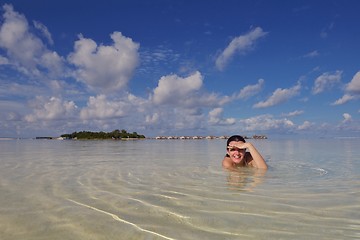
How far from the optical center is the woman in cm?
747

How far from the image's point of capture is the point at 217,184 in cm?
504

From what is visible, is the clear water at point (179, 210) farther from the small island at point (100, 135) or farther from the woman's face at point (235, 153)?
the small island at point (100, 135)

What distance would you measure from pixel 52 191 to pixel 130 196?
1.38m

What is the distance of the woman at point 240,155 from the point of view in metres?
7.47

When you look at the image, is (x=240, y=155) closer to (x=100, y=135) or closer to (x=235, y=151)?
(x=235, y=151)

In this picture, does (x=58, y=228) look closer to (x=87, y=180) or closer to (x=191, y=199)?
(x=191, y=199)

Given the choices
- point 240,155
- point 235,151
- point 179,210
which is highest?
point 235,151

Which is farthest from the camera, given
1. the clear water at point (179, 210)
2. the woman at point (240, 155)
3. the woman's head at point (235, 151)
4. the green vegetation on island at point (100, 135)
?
the green vegetation on island at point (100, 135)

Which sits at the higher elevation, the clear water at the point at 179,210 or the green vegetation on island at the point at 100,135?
the green vegetation on island at the point at 100,135

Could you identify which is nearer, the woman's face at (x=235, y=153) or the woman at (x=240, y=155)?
the woman at (x=240, y=155)

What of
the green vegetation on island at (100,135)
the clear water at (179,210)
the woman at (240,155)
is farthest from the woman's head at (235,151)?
the green vegetation on island at (100,135)

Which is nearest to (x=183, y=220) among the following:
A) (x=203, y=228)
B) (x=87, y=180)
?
(x=203, y=228)

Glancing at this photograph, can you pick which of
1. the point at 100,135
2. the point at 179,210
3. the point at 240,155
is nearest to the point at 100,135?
the point at 100,135

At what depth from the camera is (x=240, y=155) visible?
25.7ft
